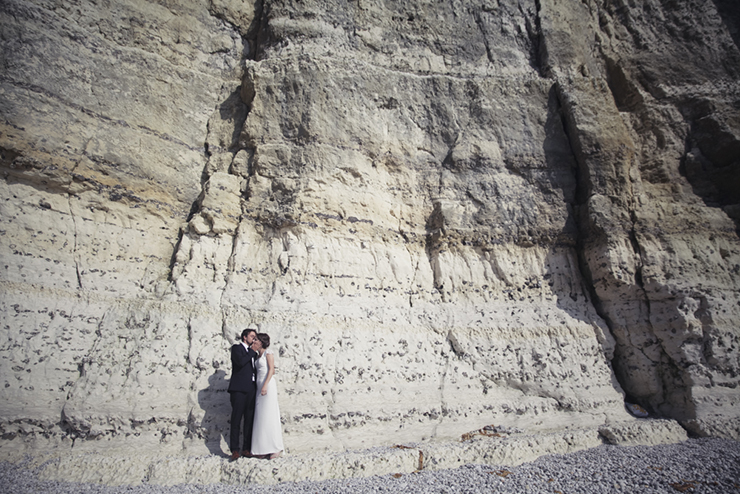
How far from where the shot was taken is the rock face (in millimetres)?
4758

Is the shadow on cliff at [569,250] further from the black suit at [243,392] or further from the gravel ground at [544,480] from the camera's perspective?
the black suit at [243,392]

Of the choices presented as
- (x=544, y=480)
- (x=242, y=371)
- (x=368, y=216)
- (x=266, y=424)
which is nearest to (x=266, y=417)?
(x=266, y=424)

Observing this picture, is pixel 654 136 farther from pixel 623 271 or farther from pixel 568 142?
pixel 623 271

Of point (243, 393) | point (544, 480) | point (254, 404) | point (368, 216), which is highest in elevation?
point (368, 216)

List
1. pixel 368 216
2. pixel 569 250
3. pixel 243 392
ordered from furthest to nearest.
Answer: pixel 569 250 → pixel 368 216 → pixel 243 392

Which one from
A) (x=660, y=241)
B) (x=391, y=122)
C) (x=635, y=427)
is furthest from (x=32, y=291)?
(x=660, y=241)

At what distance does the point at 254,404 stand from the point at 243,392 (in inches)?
7.7

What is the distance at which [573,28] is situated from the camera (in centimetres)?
835

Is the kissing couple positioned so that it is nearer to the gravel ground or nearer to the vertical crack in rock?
the gravel ground

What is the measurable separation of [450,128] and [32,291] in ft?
21.9

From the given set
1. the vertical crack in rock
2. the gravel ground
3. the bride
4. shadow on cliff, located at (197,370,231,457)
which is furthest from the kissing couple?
the vertical crack in rock

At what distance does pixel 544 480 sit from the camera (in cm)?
391

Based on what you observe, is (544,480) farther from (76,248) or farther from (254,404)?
(76,248)

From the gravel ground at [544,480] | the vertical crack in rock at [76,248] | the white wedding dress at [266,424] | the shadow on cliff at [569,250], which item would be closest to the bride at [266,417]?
the white wedding dress at [266,424]
